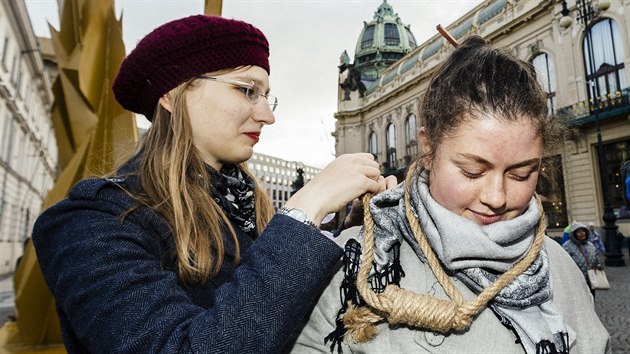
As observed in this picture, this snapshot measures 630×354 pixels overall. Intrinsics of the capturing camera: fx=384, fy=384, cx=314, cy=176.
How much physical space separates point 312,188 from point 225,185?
0.47 metres

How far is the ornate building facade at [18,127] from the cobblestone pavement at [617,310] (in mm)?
19803

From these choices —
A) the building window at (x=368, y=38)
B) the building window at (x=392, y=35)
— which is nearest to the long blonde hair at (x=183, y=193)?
the building window at (x=392, y=35)

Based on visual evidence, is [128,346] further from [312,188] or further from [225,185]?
[225,185]

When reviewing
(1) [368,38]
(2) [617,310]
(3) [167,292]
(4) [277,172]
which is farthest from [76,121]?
(4) [277,172]

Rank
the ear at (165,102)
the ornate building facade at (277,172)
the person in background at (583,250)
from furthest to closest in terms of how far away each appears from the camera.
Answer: the ornate building facade at (277,172) < the person in background at (583,250) < the ear at (165,102)

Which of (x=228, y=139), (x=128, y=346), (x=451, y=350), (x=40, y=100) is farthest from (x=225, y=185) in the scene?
(x=40, y=100)

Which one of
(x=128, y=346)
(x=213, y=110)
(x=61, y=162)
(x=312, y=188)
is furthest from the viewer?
(x=61, y=162)

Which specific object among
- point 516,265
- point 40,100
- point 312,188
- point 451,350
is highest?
point 40,100

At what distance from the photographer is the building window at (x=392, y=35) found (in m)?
45.6

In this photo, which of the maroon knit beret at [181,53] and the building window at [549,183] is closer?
the maroon knit beret at [181,53]

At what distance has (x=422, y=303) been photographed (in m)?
0.98

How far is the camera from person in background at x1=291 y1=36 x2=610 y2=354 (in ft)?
3.36

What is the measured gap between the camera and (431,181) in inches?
46.7

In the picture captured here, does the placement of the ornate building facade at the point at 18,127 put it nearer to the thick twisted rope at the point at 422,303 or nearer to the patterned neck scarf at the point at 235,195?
the patterned neck scarf at the point at 235,195
